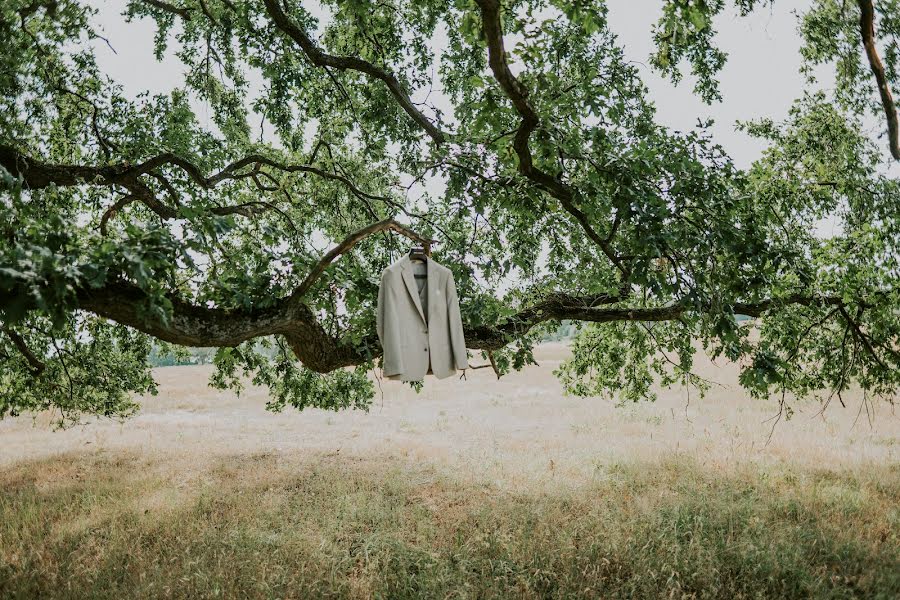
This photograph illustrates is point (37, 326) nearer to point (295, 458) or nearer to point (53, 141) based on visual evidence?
point (53, 141)

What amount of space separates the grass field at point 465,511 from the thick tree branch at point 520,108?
12.5 feet

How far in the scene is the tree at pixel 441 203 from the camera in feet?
13.3

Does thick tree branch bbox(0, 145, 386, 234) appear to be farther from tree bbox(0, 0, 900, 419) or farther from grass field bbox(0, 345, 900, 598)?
grass field bbox(0, 345, 900, 598)

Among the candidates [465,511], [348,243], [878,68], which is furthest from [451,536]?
[878,68]

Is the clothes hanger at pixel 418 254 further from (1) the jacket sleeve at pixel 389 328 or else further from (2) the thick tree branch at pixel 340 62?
(2) the thick tree branch at pixel 340 62

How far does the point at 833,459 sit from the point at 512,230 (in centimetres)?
893

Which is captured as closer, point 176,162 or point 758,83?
point 176,162

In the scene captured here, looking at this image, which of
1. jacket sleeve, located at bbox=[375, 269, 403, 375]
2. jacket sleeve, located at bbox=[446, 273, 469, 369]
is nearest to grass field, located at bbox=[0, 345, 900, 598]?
jacket sleeve, located at bbox=[446, 273, 469, 369]

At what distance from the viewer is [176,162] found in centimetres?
683

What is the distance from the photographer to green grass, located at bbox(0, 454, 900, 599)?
6.30 m

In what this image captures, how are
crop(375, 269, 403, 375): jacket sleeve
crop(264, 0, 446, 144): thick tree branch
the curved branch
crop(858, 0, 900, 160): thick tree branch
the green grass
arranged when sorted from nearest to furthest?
the curved branch, crop(375, 269, 403, 375): jacket sleeve, crop(858, 0, 900, 160): thick tree branch, crop(264, 0, 446, 144): thick tree branch, the green grass

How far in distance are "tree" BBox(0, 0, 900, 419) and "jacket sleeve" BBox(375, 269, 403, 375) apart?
0.44 meters

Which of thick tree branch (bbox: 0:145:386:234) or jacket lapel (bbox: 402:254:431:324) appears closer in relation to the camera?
jacket lapel (bbox: 402:254:431:324)

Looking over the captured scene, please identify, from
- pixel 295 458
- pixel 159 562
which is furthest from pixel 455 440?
pixel 159 562
